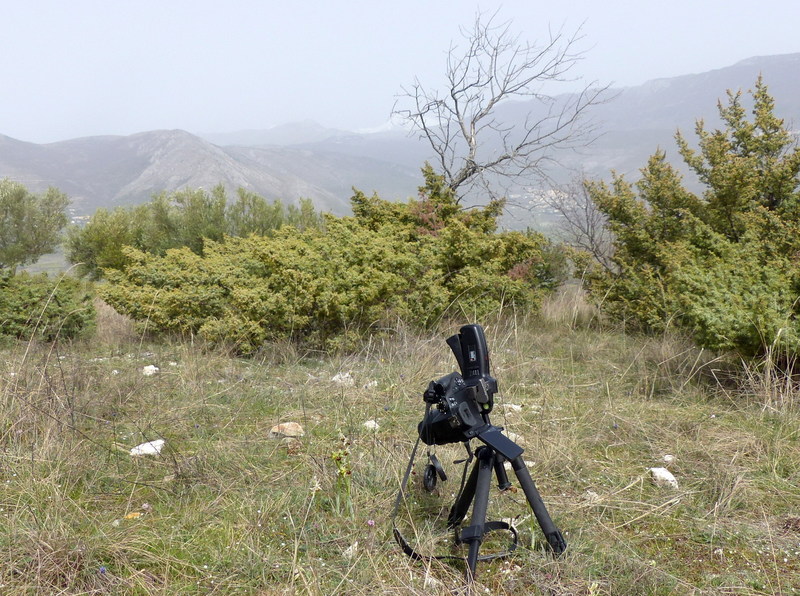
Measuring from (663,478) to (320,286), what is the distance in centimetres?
370

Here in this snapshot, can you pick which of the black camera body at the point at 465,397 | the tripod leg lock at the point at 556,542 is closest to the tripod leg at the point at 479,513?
the black camera body at the point at 465,397

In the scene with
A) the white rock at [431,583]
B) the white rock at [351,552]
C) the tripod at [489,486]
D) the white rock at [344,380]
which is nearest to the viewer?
the tripod at [489,486]

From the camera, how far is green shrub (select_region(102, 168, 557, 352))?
573cm

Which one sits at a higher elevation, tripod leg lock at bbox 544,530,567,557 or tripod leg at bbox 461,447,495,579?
tripod leg at bbox 461,447,495,579

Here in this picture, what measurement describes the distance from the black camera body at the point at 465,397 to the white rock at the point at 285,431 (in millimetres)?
1668

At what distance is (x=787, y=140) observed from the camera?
6.85 meters

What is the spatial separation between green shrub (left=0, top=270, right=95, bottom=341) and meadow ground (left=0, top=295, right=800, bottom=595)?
1.35 metres

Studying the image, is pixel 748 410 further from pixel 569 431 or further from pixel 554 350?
pixel 554 350

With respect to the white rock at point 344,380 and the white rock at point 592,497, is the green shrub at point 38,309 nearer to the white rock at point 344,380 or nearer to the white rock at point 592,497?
the white rock at point 344,380

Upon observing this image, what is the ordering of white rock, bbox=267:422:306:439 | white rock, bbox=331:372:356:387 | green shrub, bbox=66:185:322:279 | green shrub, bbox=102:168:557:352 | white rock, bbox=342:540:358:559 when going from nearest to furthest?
1. white rock, bbox=342:540:358:559
2. white rock, bbox=267:422:306:439
3. white rock, bbox=331:372:356:387
4. green shrub, bbox=102:168:557:352
5. green shrub, bbox=66:185:322:279

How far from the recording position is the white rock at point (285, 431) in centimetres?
353

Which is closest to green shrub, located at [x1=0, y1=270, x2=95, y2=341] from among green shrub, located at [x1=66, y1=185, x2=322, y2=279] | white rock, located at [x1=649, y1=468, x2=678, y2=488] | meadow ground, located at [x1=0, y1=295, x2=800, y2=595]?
meadow ground, located at [x1=0, y1=295, x2=800, y2=595]

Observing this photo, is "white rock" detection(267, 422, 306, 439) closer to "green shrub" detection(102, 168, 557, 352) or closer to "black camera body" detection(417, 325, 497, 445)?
"black camera body" detection(417, 325, 497, 445)

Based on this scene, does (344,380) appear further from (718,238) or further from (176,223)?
(176,223)
